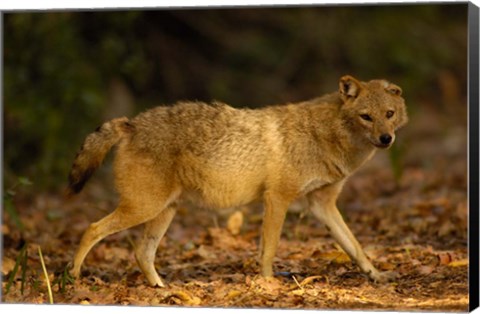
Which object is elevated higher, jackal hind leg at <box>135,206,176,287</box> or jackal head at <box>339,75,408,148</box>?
jackal head at <box>339,75,408,148</box>

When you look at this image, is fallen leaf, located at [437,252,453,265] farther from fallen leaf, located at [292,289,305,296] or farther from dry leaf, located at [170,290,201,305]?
dry leaf, located at [170,290,201,305]

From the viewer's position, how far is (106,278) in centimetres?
905

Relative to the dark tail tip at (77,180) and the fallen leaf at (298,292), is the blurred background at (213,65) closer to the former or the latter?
the dark tail tip at (77,180)

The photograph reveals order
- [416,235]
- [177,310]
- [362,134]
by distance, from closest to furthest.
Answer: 1. [177,310]
2. [362,134]
3. [416,235]

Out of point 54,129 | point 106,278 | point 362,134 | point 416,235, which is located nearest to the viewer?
point 362,134

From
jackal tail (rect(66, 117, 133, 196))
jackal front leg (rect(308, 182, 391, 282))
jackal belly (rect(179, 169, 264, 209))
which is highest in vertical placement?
jackal tail (rect(66, 117, 133, 196))

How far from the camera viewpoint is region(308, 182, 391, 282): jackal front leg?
8.50 m

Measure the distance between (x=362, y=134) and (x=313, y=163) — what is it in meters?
0.55

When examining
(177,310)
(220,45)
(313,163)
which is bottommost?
(177,310)

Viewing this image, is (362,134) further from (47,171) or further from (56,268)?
(47,171)

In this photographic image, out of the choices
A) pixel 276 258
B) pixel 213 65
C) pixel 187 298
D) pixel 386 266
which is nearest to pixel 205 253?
pixel 276 258

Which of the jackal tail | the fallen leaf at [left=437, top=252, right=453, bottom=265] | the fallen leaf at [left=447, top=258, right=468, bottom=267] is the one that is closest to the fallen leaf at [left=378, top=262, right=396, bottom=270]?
the fallen leaf at [left=437, top=252, right=453, bottom=265]

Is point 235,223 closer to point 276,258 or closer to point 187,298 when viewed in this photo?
point 276,258

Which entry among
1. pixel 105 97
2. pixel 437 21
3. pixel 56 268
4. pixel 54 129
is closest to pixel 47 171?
pixel 54 129
